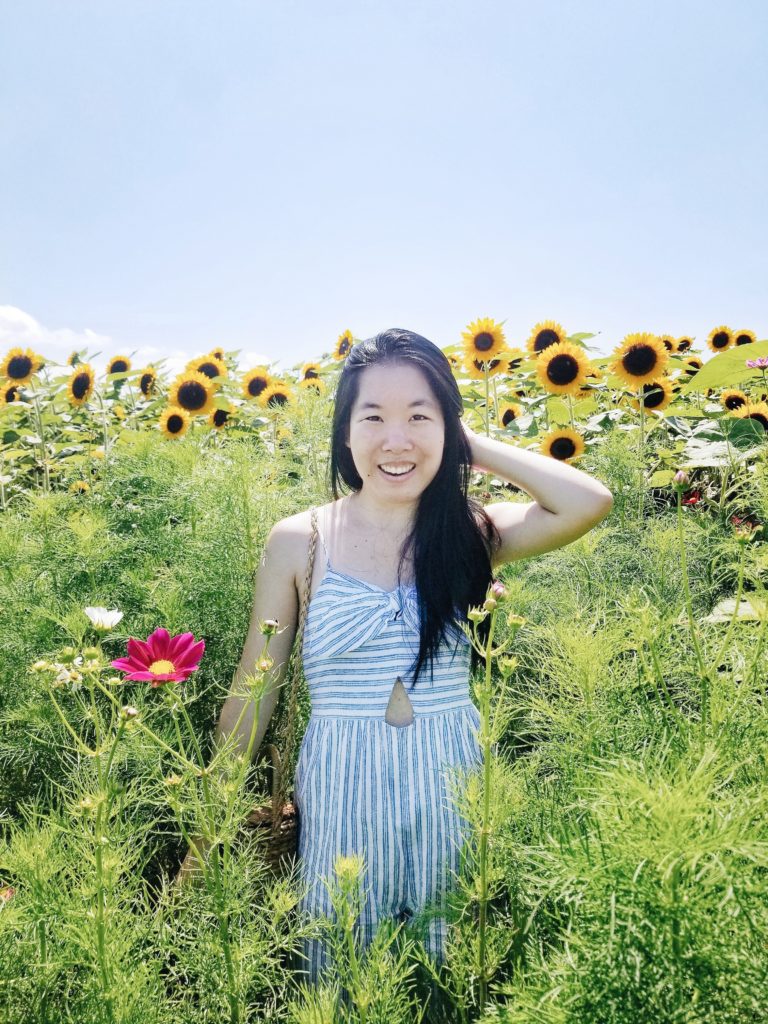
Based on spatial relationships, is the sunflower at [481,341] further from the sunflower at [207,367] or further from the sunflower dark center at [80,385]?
the sunflower dark center at [80,385]

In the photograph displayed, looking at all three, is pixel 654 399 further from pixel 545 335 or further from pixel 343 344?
pixel 343 344

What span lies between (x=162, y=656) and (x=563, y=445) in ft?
6.72

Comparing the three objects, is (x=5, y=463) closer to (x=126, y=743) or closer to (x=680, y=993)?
(x=126, y=743)

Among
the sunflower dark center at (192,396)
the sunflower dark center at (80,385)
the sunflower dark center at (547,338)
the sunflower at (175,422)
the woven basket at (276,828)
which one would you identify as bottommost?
the woven basket at (276,828)

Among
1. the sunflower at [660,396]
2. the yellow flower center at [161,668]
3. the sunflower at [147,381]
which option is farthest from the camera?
the sunflower at [147,381]

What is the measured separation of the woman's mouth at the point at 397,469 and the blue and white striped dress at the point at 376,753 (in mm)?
224

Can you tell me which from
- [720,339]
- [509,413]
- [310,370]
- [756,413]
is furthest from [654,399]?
[310,370]

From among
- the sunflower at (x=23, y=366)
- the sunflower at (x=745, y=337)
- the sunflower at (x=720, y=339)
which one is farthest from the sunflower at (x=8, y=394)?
the sunflower at (x=745, y=337)

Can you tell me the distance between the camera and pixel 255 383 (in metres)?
3.50

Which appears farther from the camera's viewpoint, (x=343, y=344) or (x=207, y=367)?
(x=343, y=344)

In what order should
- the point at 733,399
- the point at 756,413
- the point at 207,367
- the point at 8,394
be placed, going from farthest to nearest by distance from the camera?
the point at 8,394 < the point at 207,367 < the point at 733,399 < the point at 756,413

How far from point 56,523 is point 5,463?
7.28 feet

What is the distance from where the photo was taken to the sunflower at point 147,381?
378cm

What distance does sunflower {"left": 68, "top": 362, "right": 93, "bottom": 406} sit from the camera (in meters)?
3.28
